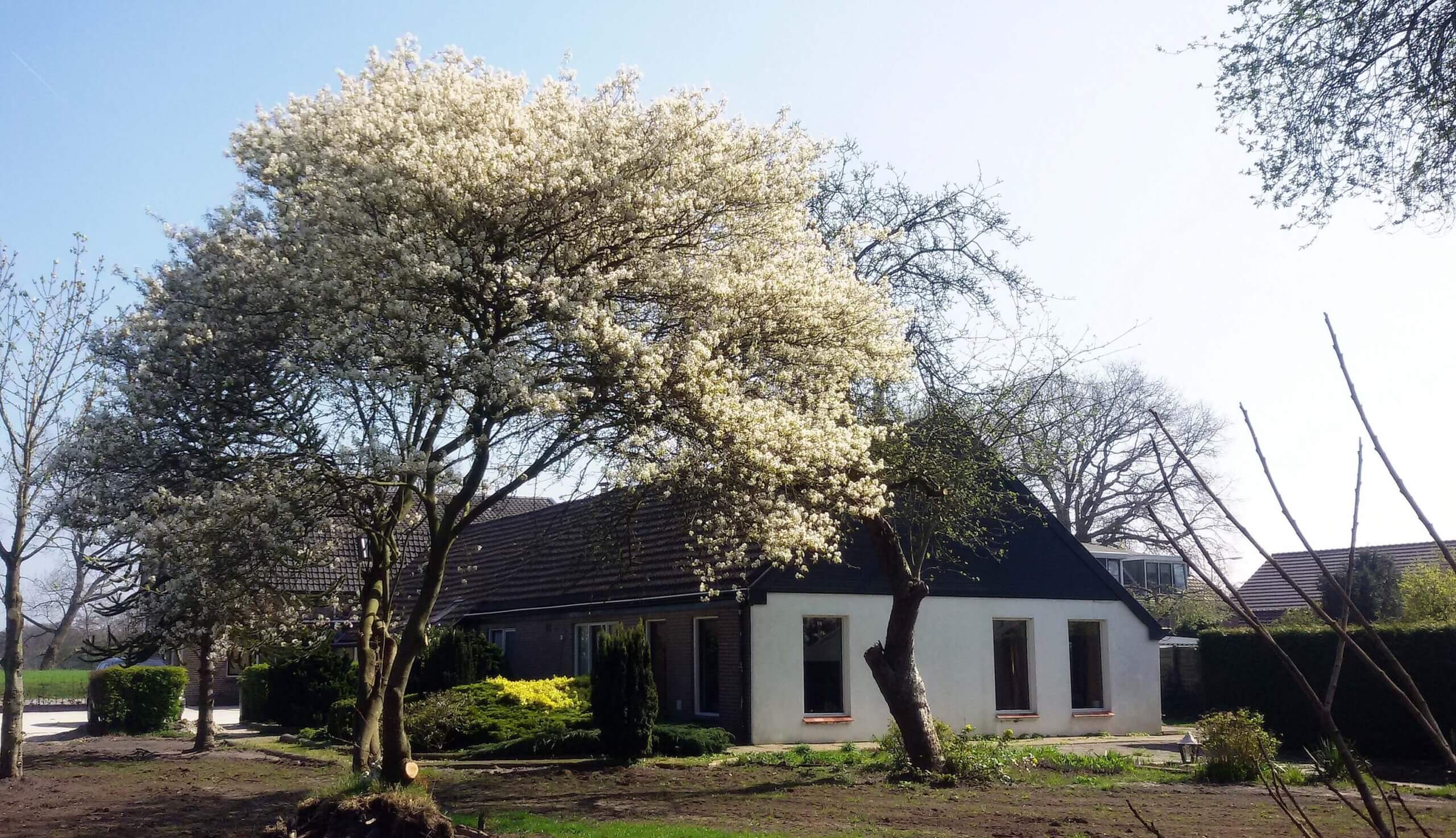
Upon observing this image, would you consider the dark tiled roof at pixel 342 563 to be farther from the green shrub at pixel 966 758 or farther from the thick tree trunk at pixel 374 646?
the green shrub at pixel 966 758

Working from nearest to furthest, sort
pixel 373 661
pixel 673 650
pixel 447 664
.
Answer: pixel 373 661 < pixel 673 650 < pixel 447 664

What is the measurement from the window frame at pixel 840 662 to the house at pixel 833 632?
37 mm

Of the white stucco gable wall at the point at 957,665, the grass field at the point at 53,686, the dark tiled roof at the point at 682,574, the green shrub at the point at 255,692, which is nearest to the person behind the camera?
the white stucco gable wall at the point at 957,665

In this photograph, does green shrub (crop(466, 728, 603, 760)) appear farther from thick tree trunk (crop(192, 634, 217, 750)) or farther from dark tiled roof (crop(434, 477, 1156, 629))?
thick tree trunk (crop(192, 634, 217, 750))

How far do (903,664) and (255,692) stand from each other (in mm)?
18339

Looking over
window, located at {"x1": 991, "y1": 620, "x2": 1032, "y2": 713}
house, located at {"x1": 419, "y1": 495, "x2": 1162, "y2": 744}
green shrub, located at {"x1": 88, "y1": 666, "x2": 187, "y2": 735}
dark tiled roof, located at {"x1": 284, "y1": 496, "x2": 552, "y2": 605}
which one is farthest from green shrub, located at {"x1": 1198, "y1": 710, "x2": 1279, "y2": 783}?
green shrub, located at {"x1": 88, "y1": 666, "x2": 187, "y2": 735}

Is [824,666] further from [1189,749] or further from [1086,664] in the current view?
[1086,664]

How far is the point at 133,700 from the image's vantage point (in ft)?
Result: 81.7

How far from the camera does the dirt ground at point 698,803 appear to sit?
10641mm

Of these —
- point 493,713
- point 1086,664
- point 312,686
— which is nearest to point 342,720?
point 312,686

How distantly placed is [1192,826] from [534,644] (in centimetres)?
1680

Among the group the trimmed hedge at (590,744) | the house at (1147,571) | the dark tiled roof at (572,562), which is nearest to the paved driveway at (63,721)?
the dark tiled roof at (572,562)

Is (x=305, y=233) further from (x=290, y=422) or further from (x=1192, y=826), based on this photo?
(x=1192, y=826)

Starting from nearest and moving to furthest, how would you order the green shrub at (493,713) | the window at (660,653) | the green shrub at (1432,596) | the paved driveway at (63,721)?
1. the green shrub at (493,713)
2. the window at (660,653)
3. the green shrub at (1432,596)
4. the paved driveway at (63,721)
